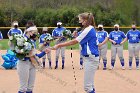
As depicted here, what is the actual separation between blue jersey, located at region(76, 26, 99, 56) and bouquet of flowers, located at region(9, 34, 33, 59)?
1236mm

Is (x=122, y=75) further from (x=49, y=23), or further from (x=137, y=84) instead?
(x=49, y=23)

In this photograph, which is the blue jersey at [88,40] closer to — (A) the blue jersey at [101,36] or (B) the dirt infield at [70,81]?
(B) the dirt infield at [70,81]

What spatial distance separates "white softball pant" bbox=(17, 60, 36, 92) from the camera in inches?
353

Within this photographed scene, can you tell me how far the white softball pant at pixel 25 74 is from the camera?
29.5 feet

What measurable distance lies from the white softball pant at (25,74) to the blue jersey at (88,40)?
139cm

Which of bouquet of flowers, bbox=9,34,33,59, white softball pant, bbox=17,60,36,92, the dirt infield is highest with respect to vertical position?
bouquet of flowers, bbox=9,34,33,59

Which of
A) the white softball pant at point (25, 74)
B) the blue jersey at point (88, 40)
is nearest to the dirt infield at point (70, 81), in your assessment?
the white softball pant at point (25, 74)

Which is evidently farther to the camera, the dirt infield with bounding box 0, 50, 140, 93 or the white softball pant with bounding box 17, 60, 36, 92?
the dirt infield with bounding box 0, 50, 140, 93

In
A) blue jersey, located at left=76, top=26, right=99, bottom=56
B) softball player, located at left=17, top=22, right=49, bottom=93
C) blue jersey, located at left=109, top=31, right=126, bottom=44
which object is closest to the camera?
blue jersey, located at left=76, top=26, right=99, bottom=56

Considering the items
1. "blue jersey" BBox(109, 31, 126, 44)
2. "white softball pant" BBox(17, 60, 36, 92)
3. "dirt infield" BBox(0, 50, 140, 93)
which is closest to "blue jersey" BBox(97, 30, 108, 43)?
"blue jersey" BBox(109, 31, 126, 44)

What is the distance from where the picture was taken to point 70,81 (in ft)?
44.3

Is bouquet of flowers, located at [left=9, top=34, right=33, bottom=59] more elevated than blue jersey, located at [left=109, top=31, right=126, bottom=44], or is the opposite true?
bouquet of flowers, located at [left=9, top=34, right=33, bottom=59]

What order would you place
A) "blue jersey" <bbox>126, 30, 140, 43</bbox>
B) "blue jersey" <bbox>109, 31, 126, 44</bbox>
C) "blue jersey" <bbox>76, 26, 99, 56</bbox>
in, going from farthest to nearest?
"blue jersey" <bbox>109, 31, 126, 44</bbox> < "blue jersey" <bbox>126, 30, 140, 43</bbox> < "blue jersey" <bbox>76, 26, 99, 56</bbox>

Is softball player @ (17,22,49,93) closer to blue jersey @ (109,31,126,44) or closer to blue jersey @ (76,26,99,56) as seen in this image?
blue jersey @ (76,26,99,56)
